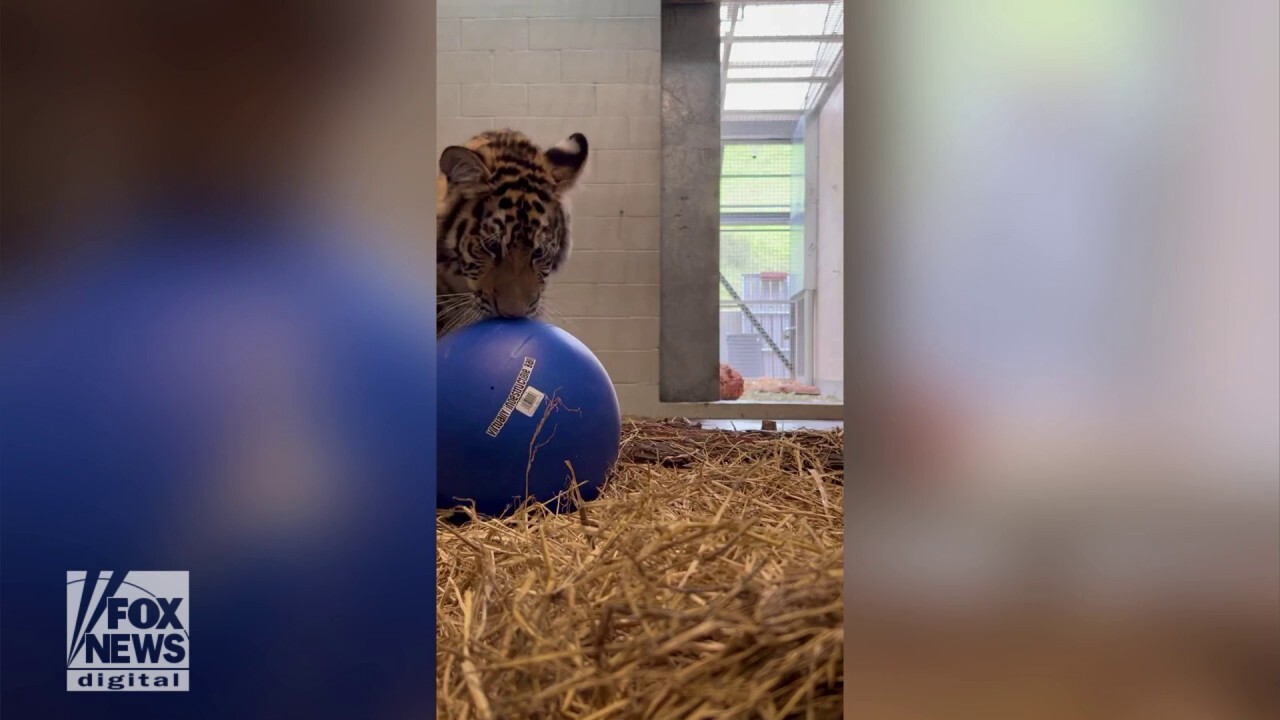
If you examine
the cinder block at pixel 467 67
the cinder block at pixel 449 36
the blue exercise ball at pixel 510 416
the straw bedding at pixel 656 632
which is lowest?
the straw bedding at pixel 656 632

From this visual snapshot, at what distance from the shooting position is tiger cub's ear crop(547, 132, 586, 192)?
2604mm

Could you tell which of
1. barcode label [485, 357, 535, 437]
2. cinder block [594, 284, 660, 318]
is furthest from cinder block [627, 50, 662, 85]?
barcode label [485, 357, 535, 437]

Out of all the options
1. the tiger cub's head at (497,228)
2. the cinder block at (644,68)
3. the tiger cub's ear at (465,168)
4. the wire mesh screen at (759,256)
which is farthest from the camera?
the wire mesh screen at (759,256)

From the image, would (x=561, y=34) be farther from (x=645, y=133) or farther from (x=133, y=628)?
(x=133, y=628)

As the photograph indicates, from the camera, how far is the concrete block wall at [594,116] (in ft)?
15.5

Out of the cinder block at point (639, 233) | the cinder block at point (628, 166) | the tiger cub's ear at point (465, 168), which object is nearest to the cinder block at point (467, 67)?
the cinder block at point (628, 166)

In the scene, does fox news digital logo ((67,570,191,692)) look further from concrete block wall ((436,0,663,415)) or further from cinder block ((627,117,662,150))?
cinder block ((627,117,662,150))

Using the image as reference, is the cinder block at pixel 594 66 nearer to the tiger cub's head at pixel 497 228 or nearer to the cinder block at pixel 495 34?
the cinder block at pixel 495 34

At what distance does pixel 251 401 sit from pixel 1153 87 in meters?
0.90

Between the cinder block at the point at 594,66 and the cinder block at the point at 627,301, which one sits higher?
the cinder block at the point at 594,66

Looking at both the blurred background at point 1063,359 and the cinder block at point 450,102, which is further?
the cinder block at point 450,102

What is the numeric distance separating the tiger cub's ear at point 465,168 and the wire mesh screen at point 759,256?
7749 millimetres

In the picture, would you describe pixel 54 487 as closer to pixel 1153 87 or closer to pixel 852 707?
pixel 852 707

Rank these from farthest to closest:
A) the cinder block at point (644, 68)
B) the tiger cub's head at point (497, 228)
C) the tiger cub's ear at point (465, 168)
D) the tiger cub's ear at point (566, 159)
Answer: the cinder block at point (644, 68)
the tiger cub's ear at point (566, 159)
the tiger cub's ear at point (465, 168)
the tiger cub's head at point (497, 228)
